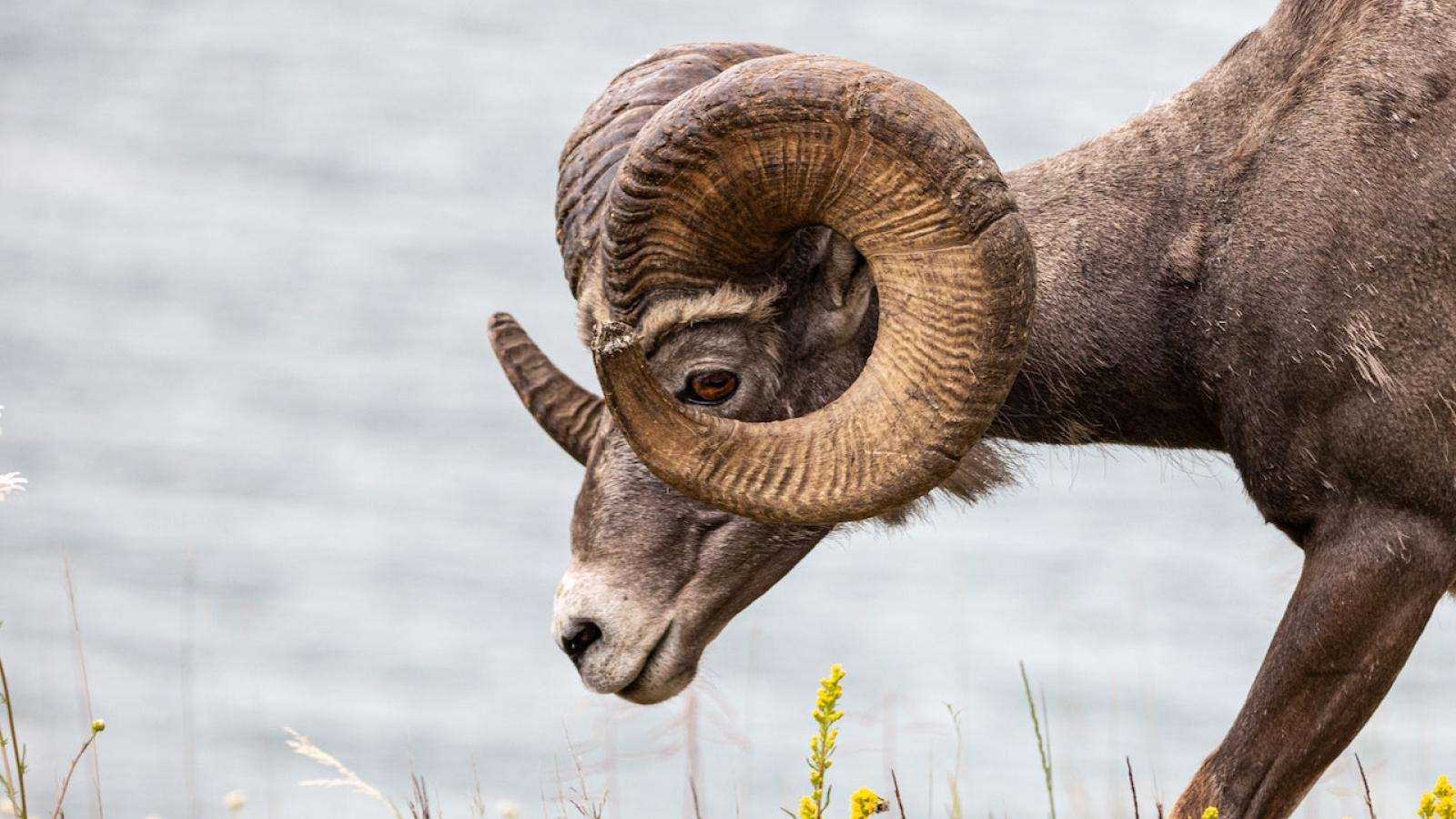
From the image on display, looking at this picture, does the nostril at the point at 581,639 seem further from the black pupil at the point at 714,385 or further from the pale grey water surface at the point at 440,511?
the black pupil at the point at 714,385

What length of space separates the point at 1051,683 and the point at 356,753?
22.5ft

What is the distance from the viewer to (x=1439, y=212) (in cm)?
673

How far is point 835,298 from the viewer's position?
7.46m

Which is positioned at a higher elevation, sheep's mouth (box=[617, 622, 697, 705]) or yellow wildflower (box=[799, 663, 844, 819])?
yellow wildflower (box=[799, 663, 844, 819])

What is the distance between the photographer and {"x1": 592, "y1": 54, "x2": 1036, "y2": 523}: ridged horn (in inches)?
263

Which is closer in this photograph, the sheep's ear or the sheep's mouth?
the sheep's ear

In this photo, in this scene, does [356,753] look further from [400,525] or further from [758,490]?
[758,490]

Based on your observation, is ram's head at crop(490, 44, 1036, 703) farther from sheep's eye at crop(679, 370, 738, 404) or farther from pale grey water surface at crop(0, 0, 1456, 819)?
pale grey water surface at crop(0, 0, 1456, 819)

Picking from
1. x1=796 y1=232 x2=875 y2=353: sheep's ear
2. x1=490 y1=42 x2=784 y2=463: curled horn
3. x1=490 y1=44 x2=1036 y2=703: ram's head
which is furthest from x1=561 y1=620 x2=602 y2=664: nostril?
x1=796 y1=232 x2=875 y2=353: sheep's ear

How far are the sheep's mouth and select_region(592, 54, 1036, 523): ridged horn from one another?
80cm

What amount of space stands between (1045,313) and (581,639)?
1.77 metres

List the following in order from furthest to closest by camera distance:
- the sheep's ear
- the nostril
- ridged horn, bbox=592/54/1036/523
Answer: the nostril → the sheep's ear → ridged horn, bbox=592/54/1036/523

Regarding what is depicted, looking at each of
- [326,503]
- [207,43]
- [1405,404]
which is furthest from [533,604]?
[207,43]

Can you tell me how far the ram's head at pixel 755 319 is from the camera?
6.72 meters
